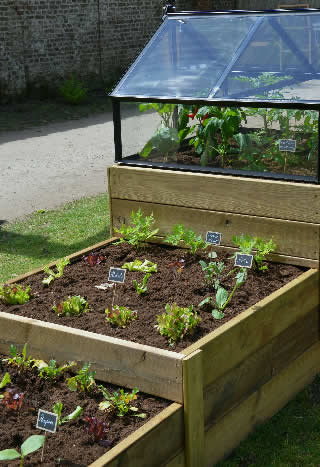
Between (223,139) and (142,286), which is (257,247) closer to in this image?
(142,286)

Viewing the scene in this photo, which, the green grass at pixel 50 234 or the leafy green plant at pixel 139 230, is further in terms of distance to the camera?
the green grass at pixel 50 234

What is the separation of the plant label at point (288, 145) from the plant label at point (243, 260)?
2.26 ft

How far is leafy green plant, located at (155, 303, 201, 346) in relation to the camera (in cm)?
307

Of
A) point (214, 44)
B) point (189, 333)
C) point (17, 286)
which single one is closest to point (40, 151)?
point (214, 44)

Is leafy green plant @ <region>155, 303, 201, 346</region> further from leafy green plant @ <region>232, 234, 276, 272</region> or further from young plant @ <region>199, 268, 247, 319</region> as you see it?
leafy green plant @ <region>232, 234, 276, 272</region>

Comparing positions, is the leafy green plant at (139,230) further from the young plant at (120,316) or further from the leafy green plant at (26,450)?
the leafy green plant at (26,450)

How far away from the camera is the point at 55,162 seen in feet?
30.7

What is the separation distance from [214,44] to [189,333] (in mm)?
2123

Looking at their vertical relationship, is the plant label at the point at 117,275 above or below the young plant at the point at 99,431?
above

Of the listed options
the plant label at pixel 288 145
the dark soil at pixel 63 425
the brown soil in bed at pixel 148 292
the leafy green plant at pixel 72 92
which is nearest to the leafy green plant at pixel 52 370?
the dark soil at pixel 63 425

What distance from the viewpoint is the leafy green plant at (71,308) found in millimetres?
3436

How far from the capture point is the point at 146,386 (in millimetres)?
2879

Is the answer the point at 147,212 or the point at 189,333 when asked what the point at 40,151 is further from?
Result: the point at 189,333

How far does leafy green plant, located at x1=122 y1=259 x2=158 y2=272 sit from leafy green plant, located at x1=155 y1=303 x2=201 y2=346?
0.77 metres
